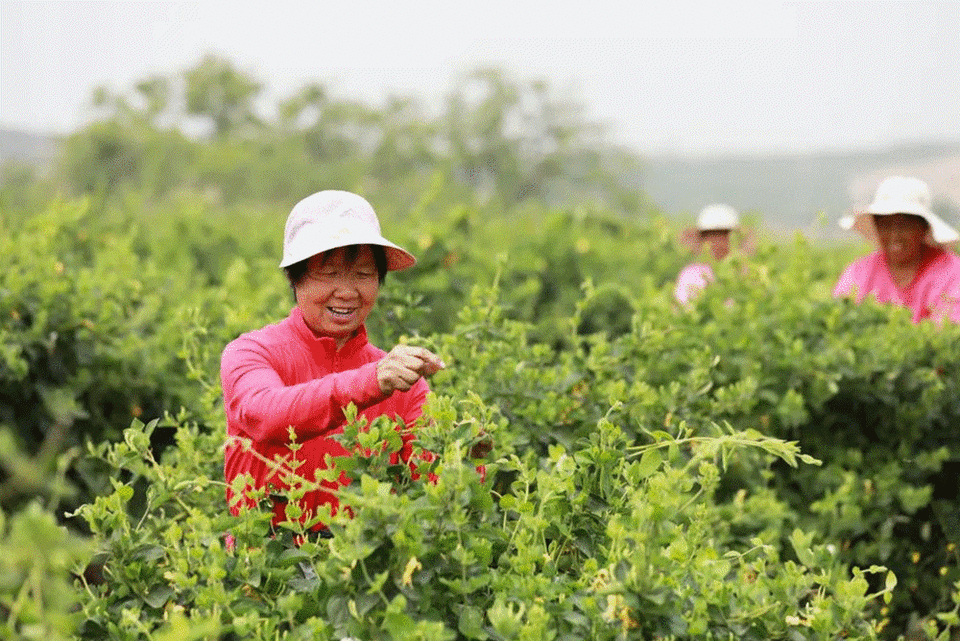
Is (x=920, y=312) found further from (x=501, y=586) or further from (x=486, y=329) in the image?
(x=501, y=586)

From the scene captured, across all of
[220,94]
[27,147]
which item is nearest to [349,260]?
[220,94]

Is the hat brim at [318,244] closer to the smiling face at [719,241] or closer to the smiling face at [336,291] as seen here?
the smiling face at [336,291]

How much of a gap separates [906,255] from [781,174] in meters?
87.5

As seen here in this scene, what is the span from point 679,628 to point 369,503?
0.58 meters

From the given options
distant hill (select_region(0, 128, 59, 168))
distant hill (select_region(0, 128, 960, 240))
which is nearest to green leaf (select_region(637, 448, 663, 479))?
distant hill (select_region(0, 128, 59, 168))

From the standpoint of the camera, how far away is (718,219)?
866cm

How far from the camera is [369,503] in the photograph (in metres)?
2.22

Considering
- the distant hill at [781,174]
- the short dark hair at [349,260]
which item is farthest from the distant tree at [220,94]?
the short dark hair at [349,260]

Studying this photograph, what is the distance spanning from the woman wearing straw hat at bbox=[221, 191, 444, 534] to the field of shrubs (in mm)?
152

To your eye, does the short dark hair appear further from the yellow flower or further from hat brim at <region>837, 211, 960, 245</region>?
hat brim at <region>837, 211, 960, 245</region>

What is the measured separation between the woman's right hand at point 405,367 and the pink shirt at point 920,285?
3.38m

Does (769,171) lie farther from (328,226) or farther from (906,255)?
(328,226)

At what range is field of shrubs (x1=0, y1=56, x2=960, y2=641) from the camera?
7.61 ft

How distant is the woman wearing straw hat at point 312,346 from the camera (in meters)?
3.00
